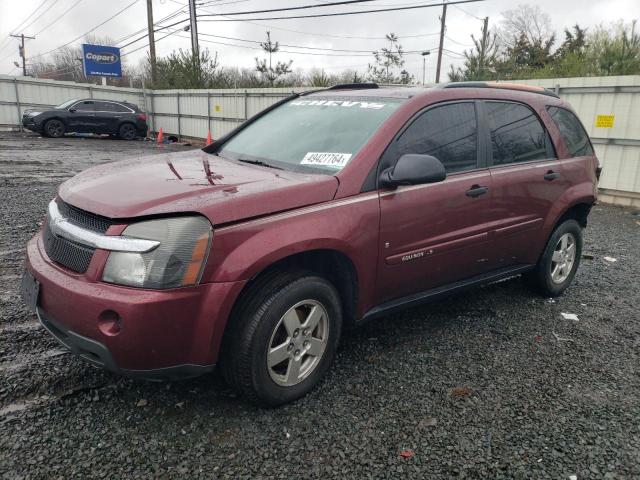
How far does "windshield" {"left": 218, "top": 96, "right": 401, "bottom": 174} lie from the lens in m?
3.08

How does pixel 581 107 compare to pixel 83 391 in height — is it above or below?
above

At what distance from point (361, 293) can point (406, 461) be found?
3.16ft

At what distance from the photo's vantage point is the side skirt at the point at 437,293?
3.13 m

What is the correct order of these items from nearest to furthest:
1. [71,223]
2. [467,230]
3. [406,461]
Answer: [406,461], [71,223], [467,230]

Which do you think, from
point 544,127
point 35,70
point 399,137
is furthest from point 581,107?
point 35,70

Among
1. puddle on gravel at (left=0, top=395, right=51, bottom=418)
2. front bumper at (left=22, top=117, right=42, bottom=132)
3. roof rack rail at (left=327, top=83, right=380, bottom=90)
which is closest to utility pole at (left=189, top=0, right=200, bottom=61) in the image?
front bumper at (left=22, top=117, right=42, bottom=132)

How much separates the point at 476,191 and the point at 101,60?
113ft

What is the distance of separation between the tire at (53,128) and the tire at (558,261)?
1957 cm

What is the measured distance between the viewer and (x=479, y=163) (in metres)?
3.58

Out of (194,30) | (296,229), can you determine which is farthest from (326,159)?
(194,30)

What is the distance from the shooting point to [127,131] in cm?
2070

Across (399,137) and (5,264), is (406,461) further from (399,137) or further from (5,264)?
(5,264)

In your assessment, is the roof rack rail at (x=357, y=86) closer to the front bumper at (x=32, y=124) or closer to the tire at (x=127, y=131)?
the front bumper at (x=32, y=124)

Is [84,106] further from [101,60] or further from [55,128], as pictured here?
[101,60]
